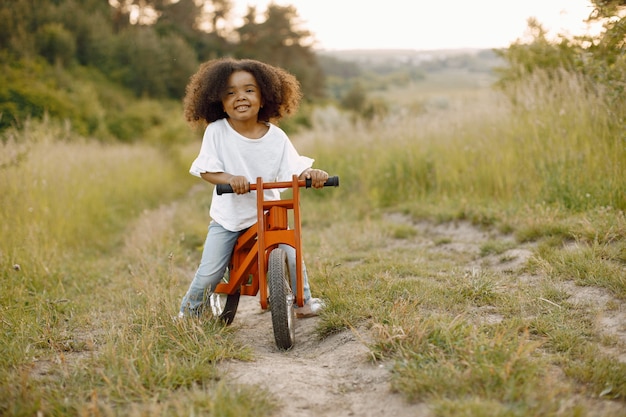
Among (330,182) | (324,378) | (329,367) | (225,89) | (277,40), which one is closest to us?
(324,378)

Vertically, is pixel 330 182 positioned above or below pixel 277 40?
below

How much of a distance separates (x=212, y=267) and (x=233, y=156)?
2.47 feet

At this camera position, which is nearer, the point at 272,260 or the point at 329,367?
the point at 329,367

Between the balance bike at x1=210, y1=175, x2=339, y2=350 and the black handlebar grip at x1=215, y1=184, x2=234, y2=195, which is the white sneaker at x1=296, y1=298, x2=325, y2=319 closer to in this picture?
the balance bike at x1=210, y1=175, x2=339, y2=350

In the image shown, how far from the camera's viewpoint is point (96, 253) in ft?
21.1

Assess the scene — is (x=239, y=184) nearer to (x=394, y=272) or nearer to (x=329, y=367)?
(x=329, y=367)

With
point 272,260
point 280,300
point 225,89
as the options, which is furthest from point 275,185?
point 225,89

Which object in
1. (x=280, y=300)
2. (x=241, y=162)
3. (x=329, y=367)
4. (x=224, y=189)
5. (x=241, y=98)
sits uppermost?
(x=241, y=98)

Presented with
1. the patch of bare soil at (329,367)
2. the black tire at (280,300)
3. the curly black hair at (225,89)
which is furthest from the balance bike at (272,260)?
the curly black hair at (225,89)

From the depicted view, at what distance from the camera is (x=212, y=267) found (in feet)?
12.2

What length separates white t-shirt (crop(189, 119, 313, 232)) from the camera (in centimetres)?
373

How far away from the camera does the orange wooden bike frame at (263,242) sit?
3369 millimetres

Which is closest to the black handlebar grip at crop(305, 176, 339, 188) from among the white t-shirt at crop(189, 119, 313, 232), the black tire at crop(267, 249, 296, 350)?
the white t-shirt at crop(189, 119, 313, 232)

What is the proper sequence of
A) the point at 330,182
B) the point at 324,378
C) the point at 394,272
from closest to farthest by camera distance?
the point at 324,378, the point at 330,182, the point at 394,272
